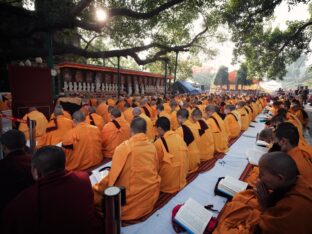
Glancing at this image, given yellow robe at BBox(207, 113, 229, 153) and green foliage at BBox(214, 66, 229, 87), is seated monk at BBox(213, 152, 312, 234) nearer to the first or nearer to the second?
yellow robe at BBox(207, 113, 229, 153)

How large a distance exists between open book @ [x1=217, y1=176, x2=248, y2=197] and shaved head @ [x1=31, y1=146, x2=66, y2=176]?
106 inches

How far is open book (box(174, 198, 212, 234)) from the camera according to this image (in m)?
2.79

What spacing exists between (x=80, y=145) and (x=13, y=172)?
8.26 feet

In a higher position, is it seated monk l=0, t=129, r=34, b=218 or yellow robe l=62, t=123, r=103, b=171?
seated monk l=0, t=129, r=34, b=218

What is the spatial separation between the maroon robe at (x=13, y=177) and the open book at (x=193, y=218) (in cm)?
183

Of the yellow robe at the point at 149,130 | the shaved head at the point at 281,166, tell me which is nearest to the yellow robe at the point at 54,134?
the yellow robe at the point at 149,130

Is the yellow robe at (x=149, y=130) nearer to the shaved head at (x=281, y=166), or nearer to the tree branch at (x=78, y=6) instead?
the shaved head at (x=281, y=166)

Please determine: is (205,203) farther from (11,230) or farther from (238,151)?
(238,151)

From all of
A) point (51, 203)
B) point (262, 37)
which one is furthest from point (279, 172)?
point (262, 37)

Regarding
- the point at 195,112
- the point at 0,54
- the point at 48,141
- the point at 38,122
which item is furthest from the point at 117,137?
Result: the point at 0,54

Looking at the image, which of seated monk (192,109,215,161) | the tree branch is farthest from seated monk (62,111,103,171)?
the tree branch

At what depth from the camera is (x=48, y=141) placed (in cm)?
539

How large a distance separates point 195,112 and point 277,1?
8.93 m

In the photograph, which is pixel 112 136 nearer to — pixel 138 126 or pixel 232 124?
pixel 138 126
